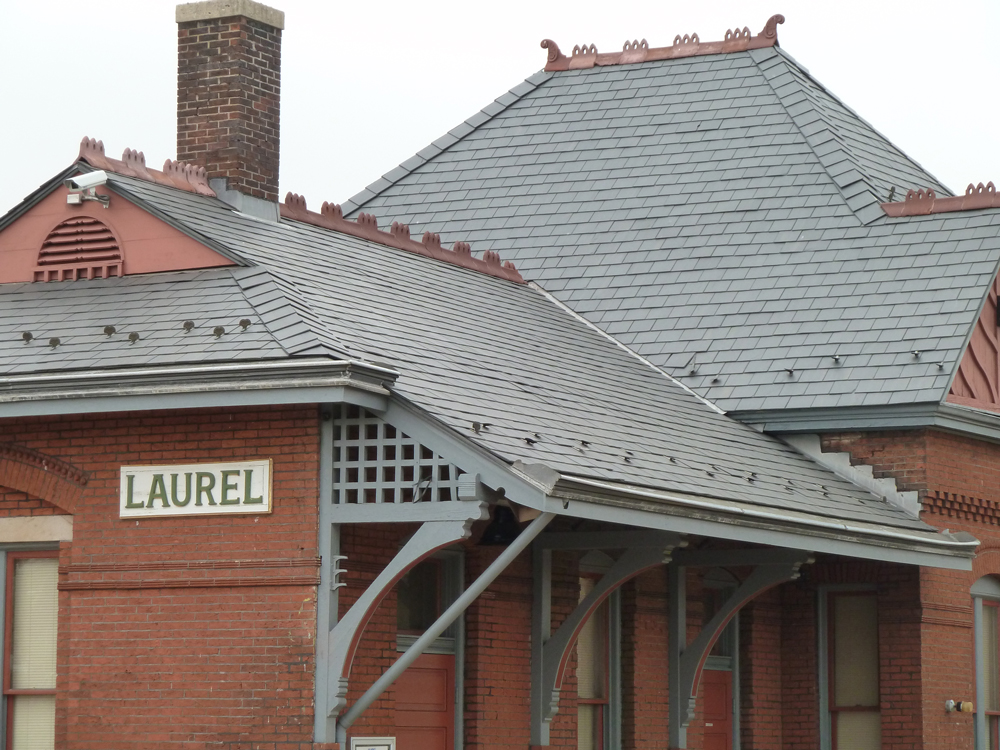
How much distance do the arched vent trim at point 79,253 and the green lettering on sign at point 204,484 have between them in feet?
8.44

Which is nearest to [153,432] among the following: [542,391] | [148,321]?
[148,321]

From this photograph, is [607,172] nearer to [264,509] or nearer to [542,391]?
[542,391]

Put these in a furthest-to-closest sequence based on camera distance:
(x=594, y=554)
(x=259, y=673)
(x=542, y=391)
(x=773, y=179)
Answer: (x=773, y=179) → (x=594, y=554) → (x=542, y=391) → (x=259, y=673)

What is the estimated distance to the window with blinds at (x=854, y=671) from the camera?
62.6 ft

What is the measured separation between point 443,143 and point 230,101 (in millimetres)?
7360

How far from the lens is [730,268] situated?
803 inches

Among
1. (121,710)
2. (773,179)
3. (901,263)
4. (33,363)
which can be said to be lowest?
(121,710)

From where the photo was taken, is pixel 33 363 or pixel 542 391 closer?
pixel 33 363

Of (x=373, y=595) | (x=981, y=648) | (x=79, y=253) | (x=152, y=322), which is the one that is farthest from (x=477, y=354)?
(x=981, y=648)

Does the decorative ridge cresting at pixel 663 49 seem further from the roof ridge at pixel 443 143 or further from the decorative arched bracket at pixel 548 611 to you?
the decorative arched bracket at pixel 548 611

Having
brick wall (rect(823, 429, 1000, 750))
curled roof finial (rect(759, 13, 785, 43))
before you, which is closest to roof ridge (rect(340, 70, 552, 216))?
curled roof finial (rect(759, 13, 785, 43))

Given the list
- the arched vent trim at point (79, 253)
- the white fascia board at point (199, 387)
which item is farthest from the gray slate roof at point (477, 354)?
the white fascia board at point (199, 387)

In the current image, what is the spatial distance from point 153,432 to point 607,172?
409 inches

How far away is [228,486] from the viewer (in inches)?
509
